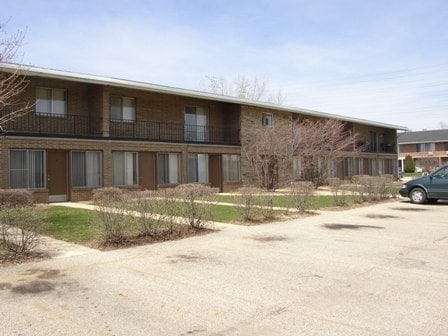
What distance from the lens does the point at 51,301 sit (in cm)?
580

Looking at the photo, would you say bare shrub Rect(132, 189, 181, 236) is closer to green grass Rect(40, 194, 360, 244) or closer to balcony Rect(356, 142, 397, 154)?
green grass Rect(40, 194, 360, 244)

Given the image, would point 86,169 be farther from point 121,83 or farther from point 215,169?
point 215,169

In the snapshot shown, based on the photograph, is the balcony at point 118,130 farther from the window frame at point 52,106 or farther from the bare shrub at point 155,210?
the bare shrub at point 155,210

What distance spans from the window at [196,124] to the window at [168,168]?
2452mm

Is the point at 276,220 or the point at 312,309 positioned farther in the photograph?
the point at 276,220

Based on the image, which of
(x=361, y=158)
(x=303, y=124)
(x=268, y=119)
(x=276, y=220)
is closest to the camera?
(x=276, y=220)

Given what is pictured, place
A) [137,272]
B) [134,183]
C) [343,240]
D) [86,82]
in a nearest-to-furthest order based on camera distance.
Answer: [137,272]
[343,240]
[86,82]
[134,183]

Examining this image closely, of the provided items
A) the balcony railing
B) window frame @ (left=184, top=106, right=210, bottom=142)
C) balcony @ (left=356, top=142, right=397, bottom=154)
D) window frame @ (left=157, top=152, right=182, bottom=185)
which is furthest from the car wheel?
the balcony railing

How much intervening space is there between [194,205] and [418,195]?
12124 millimetres

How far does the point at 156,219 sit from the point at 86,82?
42.2 ft

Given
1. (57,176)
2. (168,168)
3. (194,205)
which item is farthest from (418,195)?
(57,176)

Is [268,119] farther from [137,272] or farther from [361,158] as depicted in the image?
[137,272]

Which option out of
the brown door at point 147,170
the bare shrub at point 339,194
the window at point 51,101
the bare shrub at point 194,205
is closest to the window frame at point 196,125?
the brown door at point 147,170

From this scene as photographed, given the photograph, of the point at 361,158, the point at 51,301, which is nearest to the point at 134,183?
the point at 51,301
